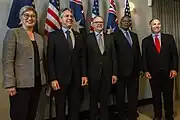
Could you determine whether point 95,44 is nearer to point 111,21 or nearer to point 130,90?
point 130,90

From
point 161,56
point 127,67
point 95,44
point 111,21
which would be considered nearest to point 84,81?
point 95,44

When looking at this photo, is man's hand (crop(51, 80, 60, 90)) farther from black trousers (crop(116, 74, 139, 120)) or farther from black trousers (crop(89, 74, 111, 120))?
black trousers (crop(116, 74, 139, 120))

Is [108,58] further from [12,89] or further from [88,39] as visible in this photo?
[12,89]

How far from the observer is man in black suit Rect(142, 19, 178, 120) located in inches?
127

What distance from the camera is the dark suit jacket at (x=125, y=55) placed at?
3.20 m

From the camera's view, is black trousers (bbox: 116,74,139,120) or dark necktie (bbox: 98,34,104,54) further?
black trousers (bbox: 116,74,139,120)

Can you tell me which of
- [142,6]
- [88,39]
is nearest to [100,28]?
[88,39]

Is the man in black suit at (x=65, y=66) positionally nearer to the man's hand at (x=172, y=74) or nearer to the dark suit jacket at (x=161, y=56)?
the dark suit jacket at (x=161, y=56)

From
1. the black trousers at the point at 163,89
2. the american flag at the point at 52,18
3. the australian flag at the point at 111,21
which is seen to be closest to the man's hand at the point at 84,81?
the american flag at the point at 52,18

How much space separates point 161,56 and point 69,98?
1483 mm

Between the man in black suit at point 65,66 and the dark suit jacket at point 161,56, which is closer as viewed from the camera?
the man in black suit at point 65,66

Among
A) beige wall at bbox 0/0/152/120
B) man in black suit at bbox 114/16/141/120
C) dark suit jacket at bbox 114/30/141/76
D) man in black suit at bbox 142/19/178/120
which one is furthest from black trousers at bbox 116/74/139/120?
beige wall at bbox 0/0/152/120

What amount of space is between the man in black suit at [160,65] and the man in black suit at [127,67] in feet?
0.62

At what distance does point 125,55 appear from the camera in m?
3.21
